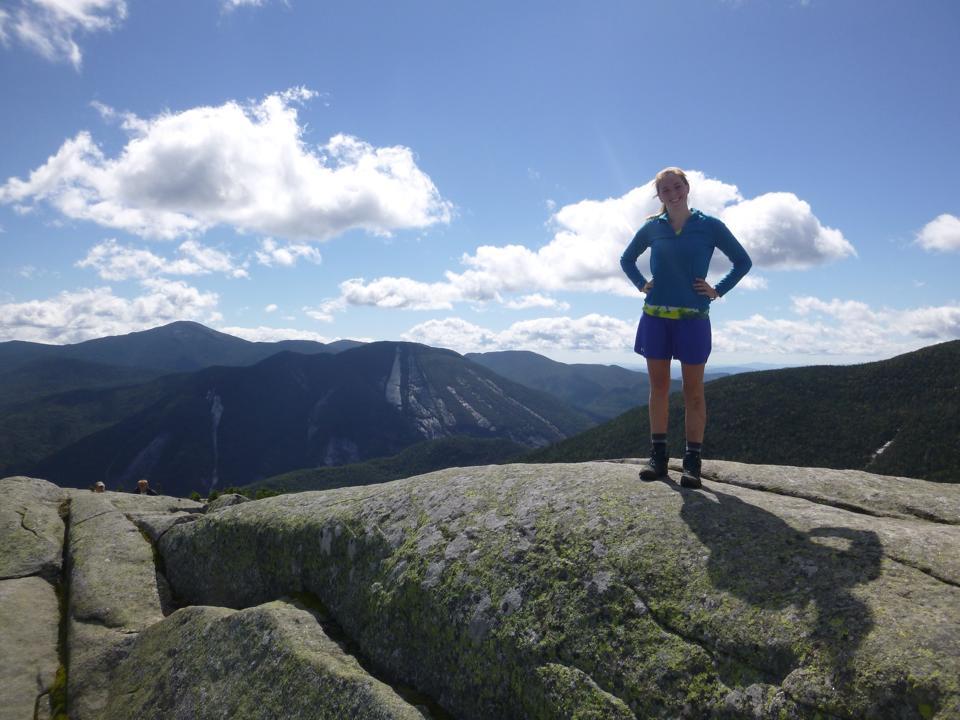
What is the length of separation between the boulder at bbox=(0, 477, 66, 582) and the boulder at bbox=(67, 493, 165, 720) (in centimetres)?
34

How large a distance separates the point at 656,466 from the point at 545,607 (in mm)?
3667

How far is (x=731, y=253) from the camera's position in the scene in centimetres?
936

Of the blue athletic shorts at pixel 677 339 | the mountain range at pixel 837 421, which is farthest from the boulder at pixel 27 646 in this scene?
the mountain range at pixel 837 421

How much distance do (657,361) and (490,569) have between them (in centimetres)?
450

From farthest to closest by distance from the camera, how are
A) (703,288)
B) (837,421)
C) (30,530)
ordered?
(837,421) → (30,530) → (703,288)

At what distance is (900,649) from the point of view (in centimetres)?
476

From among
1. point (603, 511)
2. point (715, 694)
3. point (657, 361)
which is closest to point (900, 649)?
point (715, 694)

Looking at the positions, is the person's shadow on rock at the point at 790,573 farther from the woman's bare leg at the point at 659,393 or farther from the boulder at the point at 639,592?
the woman's bare leg at the point at 659,393

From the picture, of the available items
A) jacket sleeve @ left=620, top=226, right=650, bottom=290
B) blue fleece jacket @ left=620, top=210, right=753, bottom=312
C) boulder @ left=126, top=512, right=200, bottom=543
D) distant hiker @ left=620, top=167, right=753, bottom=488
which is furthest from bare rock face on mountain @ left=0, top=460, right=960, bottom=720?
jacket sleeve @ left=620, top=226, right=650, bottom=290

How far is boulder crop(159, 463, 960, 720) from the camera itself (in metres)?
5.01

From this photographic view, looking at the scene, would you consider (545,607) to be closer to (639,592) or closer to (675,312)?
(639,592)

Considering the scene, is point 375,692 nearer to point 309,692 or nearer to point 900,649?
point 309,692

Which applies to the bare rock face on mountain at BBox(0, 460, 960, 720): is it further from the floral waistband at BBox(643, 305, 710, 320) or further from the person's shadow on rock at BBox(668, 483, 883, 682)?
the floral waistband at BBox(643, 305, 710, 320)

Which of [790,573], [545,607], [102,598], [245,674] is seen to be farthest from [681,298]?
[102,598]
